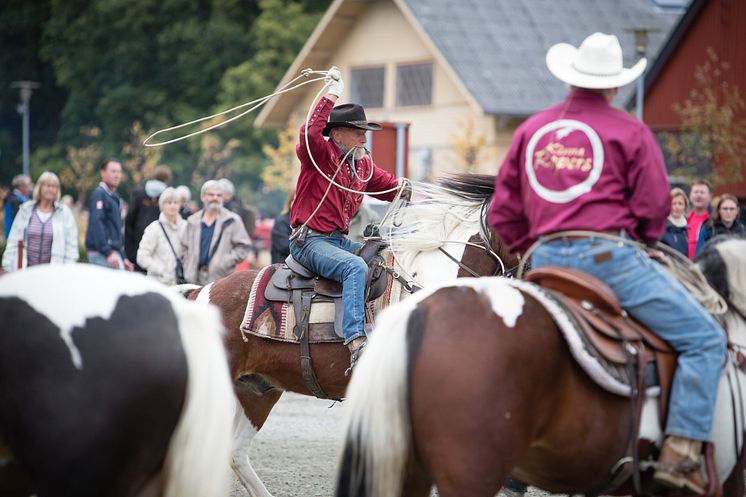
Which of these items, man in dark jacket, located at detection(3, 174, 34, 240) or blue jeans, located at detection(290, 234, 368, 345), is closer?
blue jeans, located at detection(290, 234, 368, 345)

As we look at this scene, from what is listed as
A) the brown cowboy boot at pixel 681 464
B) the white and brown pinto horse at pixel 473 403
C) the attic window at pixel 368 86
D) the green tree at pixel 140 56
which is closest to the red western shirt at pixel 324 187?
the white and brown pinto horse at pixel 473 403

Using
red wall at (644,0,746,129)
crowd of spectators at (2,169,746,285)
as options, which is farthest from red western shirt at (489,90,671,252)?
red wall at (644,0,746,129)

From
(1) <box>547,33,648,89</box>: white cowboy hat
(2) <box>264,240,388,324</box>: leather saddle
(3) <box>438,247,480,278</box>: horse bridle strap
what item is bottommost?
(2) <box>264,240,388,324</box>: leather saddle

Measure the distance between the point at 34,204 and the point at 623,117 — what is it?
339 inches

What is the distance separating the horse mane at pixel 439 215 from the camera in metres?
6.93

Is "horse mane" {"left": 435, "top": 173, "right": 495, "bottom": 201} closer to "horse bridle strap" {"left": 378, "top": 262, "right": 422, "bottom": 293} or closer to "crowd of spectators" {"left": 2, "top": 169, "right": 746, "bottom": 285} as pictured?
"horse bridle strap" {"left": 378, "top": 262, "right": 422, "bottom": 293}

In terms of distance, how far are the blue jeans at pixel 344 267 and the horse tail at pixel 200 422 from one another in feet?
8.22

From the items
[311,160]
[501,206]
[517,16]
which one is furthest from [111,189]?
[517,16]

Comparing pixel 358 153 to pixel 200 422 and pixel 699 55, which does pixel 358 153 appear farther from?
pixel 699 55

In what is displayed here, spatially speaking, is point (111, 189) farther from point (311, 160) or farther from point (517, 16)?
point (517, 16)

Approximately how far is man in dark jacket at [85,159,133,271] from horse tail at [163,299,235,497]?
818cm

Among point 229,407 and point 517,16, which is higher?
point 517,16

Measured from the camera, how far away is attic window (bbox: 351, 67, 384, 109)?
3659 centimetres

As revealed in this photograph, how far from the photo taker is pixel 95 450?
369 centimetres
